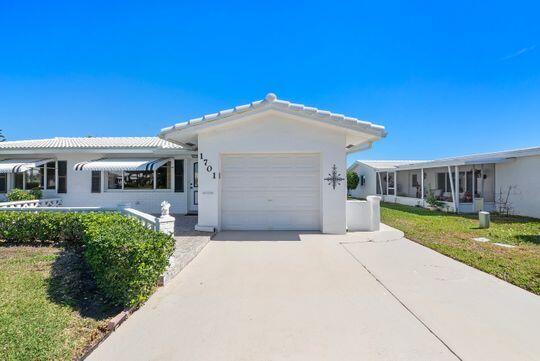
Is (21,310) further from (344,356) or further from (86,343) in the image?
(344,356)

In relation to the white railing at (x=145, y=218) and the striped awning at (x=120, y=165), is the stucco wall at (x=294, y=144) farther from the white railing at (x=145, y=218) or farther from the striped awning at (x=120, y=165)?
the striped awning at (x=120, y=165)

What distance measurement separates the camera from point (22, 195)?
15.1 meters

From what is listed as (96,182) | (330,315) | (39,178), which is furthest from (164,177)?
(330,315)

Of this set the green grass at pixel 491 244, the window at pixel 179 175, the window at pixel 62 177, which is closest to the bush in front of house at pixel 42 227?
the window at pixel 179 175

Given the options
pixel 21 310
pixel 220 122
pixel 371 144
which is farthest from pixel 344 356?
pixel 371 144

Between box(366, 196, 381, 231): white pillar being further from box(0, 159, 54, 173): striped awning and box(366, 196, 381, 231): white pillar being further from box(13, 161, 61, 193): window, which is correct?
box(0, 159, 54, 173): striped awning

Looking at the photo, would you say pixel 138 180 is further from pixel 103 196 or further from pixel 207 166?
pixel 207 166

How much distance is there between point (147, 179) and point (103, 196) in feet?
9.02

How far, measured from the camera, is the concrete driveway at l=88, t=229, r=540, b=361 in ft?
11.6

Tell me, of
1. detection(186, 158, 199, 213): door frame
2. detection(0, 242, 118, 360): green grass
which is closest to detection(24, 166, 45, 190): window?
detection(186, 158, 199, 213): door frame

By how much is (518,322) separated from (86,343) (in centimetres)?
633

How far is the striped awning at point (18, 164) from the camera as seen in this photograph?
14672mm

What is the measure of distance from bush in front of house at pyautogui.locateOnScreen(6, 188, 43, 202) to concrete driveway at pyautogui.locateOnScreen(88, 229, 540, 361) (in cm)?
1423

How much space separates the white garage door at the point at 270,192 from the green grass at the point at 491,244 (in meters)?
4.19
